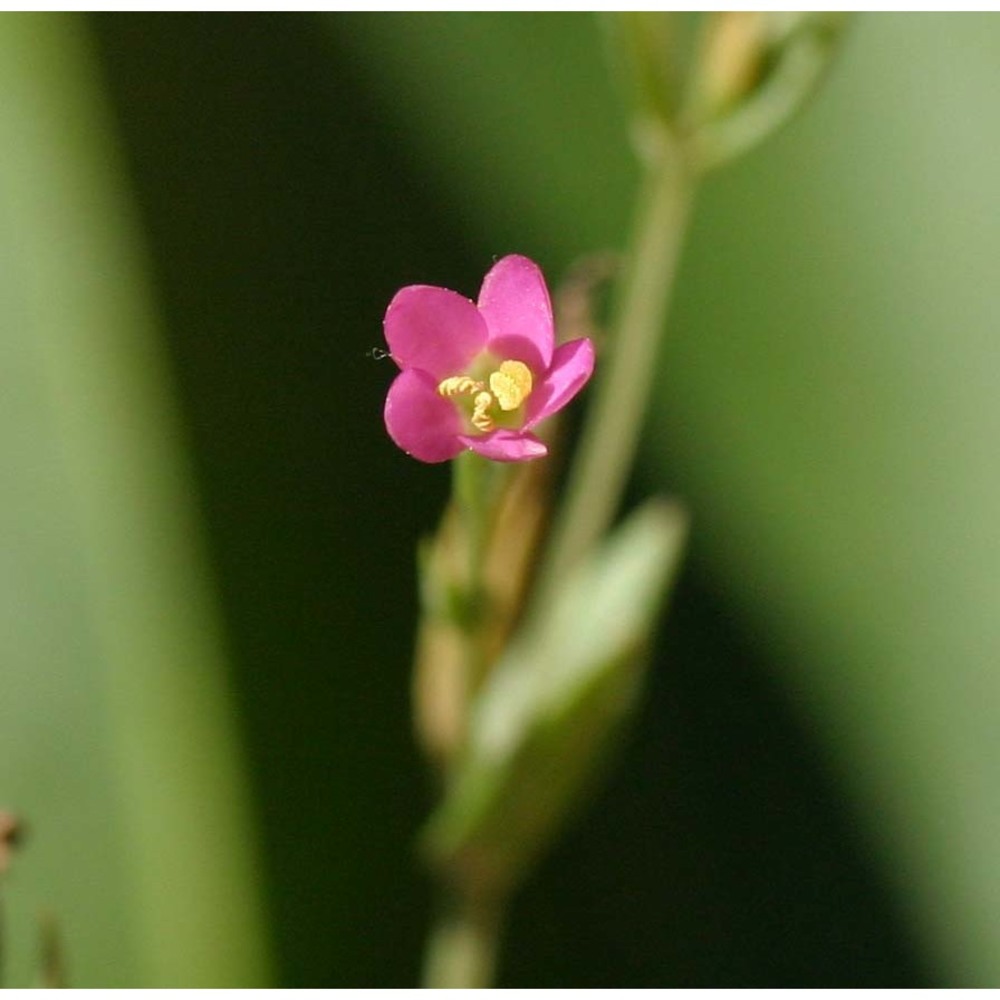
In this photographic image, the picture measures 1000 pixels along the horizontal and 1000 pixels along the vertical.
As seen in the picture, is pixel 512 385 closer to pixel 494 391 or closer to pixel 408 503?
pixel 494 391

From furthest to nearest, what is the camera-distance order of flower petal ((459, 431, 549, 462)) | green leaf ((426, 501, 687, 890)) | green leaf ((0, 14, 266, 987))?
1. green leaf ((0, 14, 266, 987))
2. green leaf ((426, 501, 687, 890))
3. flower petal ((459, 431, 549, 462))

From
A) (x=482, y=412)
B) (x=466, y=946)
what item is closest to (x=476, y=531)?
(x=482, y=412)

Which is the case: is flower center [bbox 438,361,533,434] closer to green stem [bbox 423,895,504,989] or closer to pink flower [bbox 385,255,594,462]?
pink flower [bbox 385,255,594,462]

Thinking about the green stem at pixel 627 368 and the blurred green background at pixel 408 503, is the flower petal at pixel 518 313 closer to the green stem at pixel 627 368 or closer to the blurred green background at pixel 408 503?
the green stem at pixel 627 368

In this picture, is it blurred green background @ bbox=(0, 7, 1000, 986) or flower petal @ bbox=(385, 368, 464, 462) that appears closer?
flower petal @ bbox=(385, 368, 464, 462)

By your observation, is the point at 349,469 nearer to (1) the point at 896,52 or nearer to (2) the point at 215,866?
(2) the point at 215,866

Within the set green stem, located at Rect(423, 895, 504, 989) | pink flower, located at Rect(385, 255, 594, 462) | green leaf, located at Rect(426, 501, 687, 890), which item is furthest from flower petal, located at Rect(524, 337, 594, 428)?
green stem, located at Rect(423, 895, 504, 989)

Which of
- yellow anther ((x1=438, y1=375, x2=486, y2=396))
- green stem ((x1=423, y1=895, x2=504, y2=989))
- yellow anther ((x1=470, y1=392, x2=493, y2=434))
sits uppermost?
yellow anther ((x1=438, y1=375, x2=486, y2=396))
